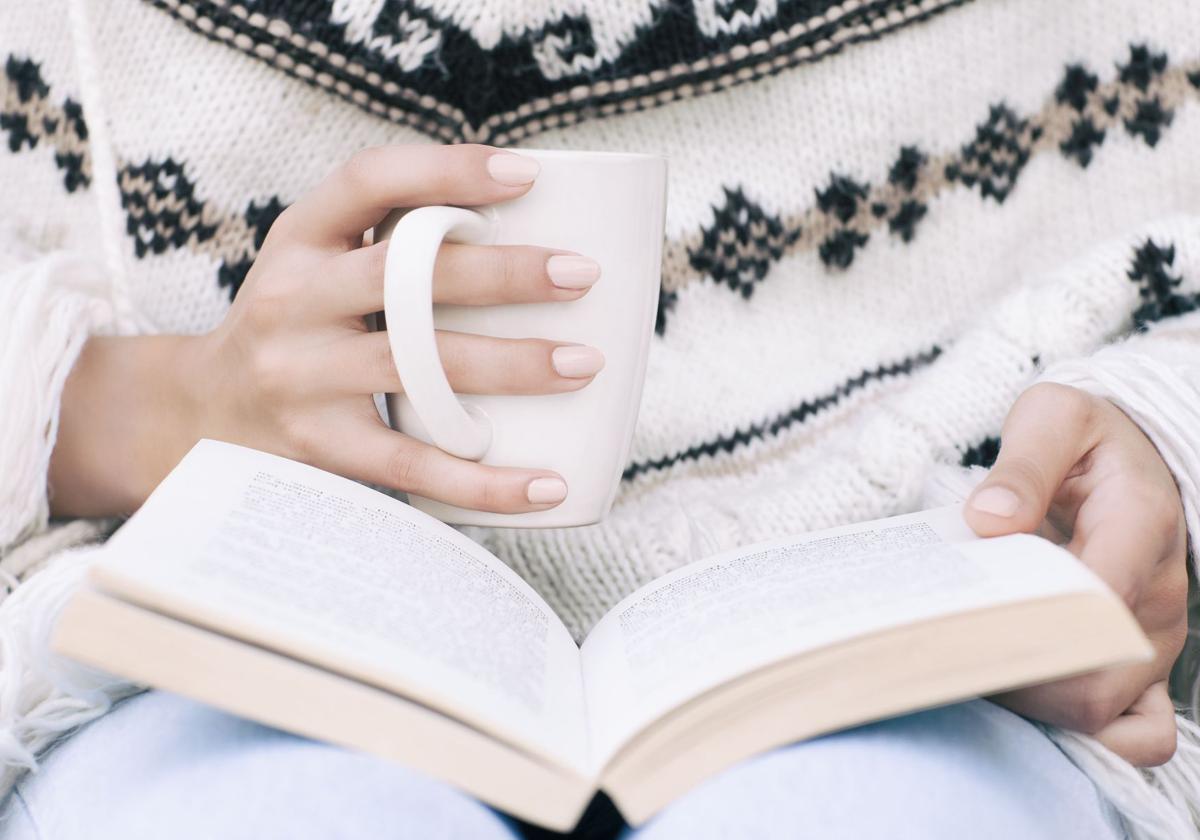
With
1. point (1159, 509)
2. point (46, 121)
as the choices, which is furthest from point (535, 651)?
point (46, 121)

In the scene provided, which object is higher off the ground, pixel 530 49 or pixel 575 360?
pixel 530 49

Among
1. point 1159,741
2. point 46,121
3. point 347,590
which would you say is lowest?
point 1159,741

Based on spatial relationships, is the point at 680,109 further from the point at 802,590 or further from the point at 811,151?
the point at 802,590

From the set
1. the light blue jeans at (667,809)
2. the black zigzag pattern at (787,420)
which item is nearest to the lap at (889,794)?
the light blue jeans at (667,809)

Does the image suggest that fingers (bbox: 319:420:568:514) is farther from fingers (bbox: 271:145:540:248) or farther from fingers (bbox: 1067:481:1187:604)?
fingers (bbox: 1067:481:1187:604)

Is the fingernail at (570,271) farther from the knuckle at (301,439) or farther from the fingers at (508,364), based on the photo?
the knuckle at (301,439)

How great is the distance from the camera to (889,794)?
352mm

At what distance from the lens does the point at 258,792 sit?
0.34 meters

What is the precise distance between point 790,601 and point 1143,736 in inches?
7.2

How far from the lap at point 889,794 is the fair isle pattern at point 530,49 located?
442 millimetres

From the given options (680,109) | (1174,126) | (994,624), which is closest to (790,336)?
(680,109)

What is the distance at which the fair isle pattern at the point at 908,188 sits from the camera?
27.1 inches

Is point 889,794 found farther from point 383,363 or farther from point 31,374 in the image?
point 31,374

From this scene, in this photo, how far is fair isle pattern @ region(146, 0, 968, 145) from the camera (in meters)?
0.61
